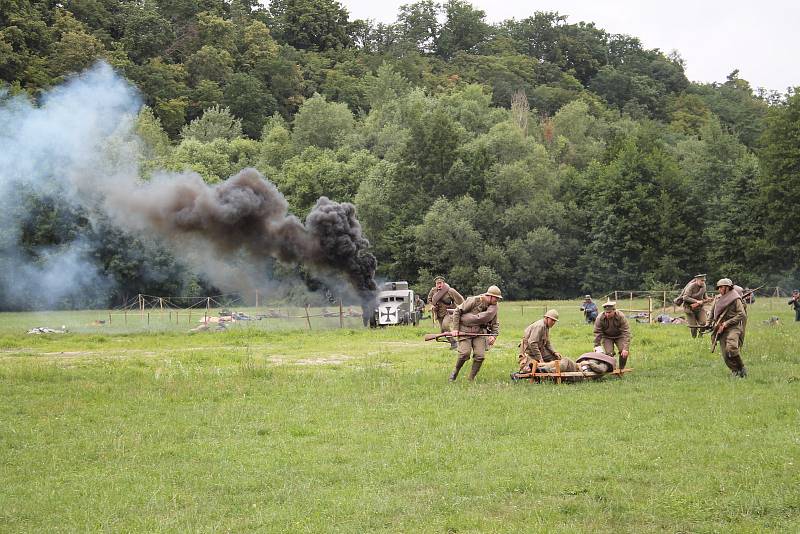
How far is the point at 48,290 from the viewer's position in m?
60.8

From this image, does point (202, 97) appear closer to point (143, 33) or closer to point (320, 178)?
point (143, 33)

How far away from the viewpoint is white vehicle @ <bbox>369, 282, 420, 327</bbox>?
155ft

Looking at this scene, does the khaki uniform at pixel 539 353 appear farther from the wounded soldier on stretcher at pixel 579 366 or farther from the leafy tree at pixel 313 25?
the leafy tree at pixel 313 25

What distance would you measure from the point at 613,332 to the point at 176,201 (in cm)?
2548

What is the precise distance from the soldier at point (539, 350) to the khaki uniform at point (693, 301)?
10977 mm

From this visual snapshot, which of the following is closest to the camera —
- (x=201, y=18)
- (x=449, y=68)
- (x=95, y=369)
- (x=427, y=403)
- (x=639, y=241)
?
(x=427, y=403)

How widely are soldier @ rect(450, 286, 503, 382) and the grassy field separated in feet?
2.15

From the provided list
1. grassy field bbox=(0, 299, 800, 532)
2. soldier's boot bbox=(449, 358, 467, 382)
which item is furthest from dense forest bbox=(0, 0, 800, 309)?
soldier's boot bbox=(449, 358, 467, 382)

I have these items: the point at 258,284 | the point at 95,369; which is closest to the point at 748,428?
the point at 95,369

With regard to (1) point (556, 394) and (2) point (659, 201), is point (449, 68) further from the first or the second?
(1) point (556, 394)

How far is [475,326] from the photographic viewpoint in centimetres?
2066

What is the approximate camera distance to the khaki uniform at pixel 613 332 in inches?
827

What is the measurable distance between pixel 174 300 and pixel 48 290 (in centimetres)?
806

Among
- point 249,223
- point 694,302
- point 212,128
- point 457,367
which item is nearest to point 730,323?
point 457,367
